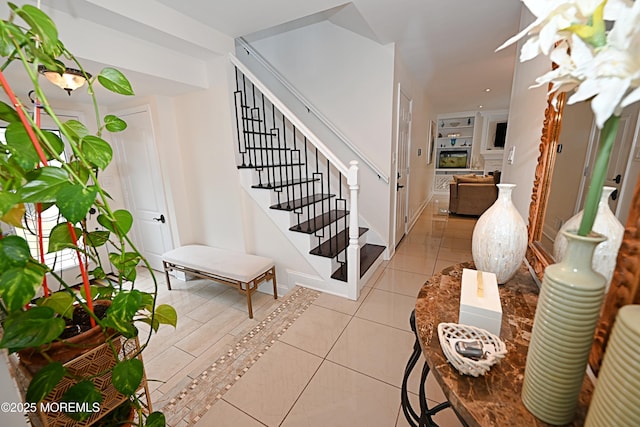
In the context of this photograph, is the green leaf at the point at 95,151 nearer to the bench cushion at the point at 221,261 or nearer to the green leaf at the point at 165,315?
the green leaf at the point at 165,315

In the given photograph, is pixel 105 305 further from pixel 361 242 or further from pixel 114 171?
pixel 114 171

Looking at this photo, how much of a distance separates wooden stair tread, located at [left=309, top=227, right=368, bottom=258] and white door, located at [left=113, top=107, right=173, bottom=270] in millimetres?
2195

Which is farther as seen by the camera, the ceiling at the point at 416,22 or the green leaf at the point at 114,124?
the ceiling at the point at 416,22

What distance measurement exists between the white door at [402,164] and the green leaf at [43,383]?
338 cm

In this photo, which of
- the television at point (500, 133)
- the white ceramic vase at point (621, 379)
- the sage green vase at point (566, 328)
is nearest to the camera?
the white ceramic vase at point (621, 379)

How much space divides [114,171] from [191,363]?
3.13 metres

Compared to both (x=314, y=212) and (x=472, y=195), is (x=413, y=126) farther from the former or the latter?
(x=314, y=212)

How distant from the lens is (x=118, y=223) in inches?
30.2

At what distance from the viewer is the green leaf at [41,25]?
58 centimetres

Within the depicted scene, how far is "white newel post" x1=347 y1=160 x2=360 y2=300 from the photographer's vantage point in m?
2.25

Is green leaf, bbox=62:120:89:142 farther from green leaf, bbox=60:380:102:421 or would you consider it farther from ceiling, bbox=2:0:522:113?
ceiling, bbox=2:0:522:113

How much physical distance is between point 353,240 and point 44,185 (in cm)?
200

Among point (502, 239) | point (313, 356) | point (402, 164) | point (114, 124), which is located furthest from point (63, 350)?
point (402, 164)

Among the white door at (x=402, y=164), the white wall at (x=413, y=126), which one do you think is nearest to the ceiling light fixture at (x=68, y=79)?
the white wall at (x=413, y=126)
